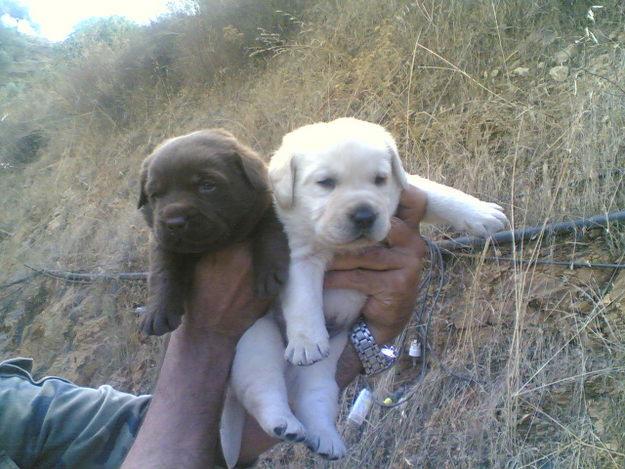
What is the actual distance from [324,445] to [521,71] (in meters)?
3.64

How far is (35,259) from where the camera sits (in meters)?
8.49

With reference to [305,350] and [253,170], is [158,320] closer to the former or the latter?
[305,350]

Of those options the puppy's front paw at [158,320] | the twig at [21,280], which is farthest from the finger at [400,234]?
the twig at [21,280]

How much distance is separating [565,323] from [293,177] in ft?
6.83

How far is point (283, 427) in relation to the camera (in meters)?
2.33

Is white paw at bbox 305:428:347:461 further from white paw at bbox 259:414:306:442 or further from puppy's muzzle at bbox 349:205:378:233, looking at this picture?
puppy's muzzle at bbox 349:205:378:233

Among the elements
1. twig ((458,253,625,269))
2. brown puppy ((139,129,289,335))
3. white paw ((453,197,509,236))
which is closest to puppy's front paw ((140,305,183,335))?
brown puppy ((139,129,289,335))

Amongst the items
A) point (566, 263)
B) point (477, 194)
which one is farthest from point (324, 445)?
point (477, 194)

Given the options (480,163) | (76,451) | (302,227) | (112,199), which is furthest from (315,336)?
(112,199)

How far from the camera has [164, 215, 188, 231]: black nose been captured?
7.58 feet

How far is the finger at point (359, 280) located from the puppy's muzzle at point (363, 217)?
0.41 m

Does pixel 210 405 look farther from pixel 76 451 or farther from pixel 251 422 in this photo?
pixel 76 451

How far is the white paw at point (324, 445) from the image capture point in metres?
2.43

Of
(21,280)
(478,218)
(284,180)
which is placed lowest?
(21,280)
